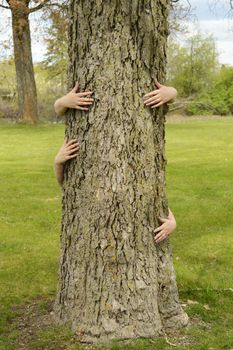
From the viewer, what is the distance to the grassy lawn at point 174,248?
4.44 m

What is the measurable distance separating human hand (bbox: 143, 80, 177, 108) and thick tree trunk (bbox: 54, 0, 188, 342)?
0.05 metres

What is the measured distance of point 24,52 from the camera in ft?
93.9

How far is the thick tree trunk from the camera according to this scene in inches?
161

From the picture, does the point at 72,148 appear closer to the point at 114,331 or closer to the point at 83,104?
the point at 83,104

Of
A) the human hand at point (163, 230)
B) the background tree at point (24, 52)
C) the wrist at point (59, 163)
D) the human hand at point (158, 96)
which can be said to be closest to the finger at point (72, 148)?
the wrist at point (59, 163)

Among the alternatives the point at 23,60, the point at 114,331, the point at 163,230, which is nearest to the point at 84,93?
the point at 163,230

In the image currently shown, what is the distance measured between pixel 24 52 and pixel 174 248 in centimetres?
2272

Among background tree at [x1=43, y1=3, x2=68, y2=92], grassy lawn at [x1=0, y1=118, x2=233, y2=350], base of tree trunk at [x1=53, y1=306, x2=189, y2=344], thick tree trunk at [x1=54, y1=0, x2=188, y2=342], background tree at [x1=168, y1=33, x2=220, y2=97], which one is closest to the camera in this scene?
thick tree trunk at [x1=54, y1=0, x2=188, y2=342]

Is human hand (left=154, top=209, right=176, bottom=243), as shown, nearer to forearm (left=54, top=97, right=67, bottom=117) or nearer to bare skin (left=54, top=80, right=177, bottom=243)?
bare skin (left=54, top=80, right=177, bottom=243)

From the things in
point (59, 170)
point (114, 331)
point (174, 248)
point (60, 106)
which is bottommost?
point (174, 248)

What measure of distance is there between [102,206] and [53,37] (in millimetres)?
28084

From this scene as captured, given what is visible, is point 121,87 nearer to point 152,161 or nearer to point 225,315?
point 152,161

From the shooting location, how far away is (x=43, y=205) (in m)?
10.5

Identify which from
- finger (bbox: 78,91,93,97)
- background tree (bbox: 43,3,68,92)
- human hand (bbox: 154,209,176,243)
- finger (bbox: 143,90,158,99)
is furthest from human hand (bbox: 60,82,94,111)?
background tree (bbox: 43,3,68,92)
